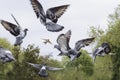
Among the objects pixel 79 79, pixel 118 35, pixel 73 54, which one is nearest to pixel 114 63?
pixel 118 35

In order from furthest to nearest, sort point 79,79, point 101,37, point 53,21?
point 79,79, point 101,37, point 53,21

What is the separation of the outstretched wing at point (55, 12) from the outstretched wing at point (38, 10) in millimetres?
324

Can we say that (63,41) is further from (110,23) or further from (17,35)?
(110,23)

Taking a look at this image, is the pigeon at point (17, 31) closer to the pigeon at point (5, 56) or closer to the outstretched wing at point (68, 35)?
the pigeon at point (5, 56)

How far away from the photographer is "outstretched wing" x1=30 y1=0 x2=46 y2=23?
35094 mm

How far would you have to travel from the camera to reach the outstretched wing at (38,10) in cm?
3509

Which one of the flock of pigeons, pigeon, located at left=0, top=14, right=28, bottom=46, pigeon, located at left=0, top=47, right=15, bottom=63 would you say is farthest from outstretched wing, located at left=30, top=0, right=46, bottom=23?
pigeon, located at left=0, top=47, right=15, bottom=63

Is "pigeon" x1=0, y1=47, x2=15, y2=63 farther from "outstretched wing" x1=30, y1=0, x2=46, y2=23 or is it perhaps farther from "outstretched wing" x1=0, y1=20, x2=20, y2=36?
"outstretched wing" x1=30, y1=0, x2=46, y2=23

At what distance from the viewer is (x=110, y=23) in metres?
77.6

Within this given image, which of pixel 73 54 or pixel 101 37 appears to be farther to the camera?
pixel 101 37

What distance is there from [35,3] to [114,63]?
41.7 meters

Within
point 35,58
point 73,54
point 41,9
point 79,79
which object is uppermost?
point 41,9

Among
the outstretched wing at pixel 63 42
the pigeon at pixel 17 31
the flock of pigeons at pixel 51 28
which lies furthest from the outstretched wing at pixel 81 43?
the pigeon at pixel 17 31

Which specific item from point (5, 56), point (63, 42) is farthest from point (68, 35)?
point (5, 56)
